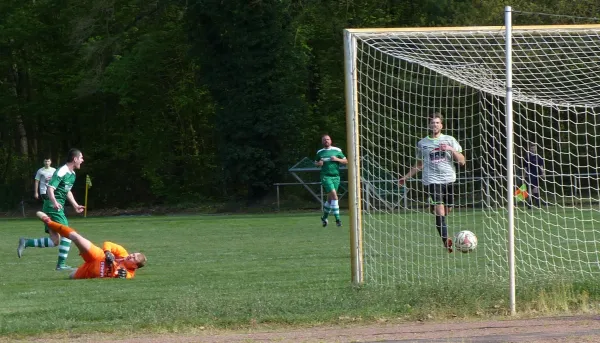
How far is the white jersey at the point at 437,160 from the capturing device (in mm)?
12906

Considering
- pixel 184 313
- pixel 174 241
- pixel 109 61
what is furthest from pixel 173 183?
pixel 184 313

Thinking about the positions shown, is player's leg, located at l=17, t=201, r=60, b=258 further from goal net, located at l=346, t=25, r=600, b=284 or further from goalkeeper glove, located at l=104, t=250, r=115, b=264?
goal net, located at l=346, t=25, r=600, b=284

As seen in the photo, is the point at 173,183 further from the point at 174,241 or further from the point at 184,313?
the point at 184,313

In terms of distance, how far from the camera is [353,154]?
10.1 meters

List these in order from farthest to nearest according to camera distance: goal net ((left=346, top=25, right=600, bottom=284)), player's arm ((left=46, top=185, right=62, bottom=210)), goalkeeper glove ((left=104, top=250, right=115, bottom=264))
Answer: player's arm ((left=46, top=185, right=62, bottom=210))
goalkeeper glove ((left=104, top=250, right=115, bottom=264))
goal net ((left=346, top=25, right=600, bottom=284))

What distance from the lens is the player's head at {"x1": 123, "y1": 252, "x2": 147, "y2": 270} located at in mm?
12180

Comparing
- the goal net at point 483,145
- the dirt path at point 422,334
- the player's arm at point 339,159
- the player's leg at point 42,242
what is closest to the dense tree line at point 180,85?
the player's arm at point 339,159

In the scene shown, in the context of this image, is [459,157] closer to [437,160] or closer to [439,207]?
[437,160]

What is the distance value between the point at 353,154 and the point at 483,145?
915 cm

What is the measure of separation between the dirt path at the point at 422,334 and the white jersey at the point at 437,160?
14.7 feet

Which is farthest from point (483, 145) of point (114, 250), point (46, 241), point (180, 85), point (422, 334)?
point (180, 85)

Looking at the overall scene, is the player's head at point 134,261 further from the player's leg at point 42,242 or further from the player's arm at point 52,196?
the player's leg at point 42,242

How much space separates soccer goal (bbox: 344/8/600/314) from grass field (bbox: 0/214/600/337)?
492mm

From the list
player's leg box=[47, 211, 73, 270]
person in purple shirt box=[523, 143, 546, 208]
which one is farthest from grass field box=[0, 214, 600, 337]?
person in purple shirt box=[523, 143, 546, 208]
